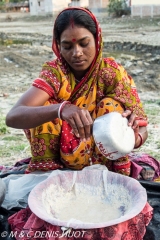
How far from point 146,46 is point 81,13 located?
7.92 meters

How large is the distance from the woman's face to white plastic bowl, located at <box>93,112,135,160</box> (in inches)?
20.1

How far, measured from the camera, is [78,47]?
220 centimetres

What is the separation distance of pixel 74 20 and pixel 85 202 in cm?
103

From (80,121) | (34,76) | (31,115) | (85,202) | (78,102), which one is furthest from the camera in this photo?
(34,76)

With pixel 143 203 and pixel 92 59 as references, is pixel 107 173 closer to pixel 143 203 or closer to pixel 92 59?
pixel 143 203

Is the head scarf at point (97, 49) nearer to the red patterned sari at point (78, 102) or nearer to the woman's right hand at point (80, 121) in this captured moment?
the red patterned sari at point (78, 102)

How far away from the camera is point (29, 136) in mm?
2502

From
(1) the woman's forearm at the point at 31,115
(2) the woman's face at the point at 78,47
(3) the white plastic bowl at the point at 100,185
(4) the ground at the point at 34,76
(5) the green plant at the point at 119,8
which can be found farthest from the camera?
(5) the green plant at the point at 119,8

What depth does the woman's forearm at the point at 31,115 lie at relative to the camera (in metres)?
1.99

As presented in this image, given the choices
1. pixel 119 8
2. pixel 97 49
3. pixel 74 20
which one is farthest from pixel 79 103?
pixel 119 8

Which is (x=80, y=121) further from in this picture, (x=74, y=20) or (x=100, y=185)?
(x=74, y=20)

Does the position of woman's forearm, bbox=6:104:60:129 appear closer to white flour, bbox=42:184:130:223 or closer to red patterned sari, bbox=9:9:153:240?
red patterned sari, bbox=9:9:153:240

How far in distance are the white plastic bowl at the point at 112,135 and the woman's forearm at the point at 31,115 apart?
26 cm

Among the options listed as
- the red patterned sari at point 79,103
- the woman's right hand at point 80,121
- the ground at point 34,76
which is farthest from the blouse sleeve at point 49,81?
the ground at point 34,76
